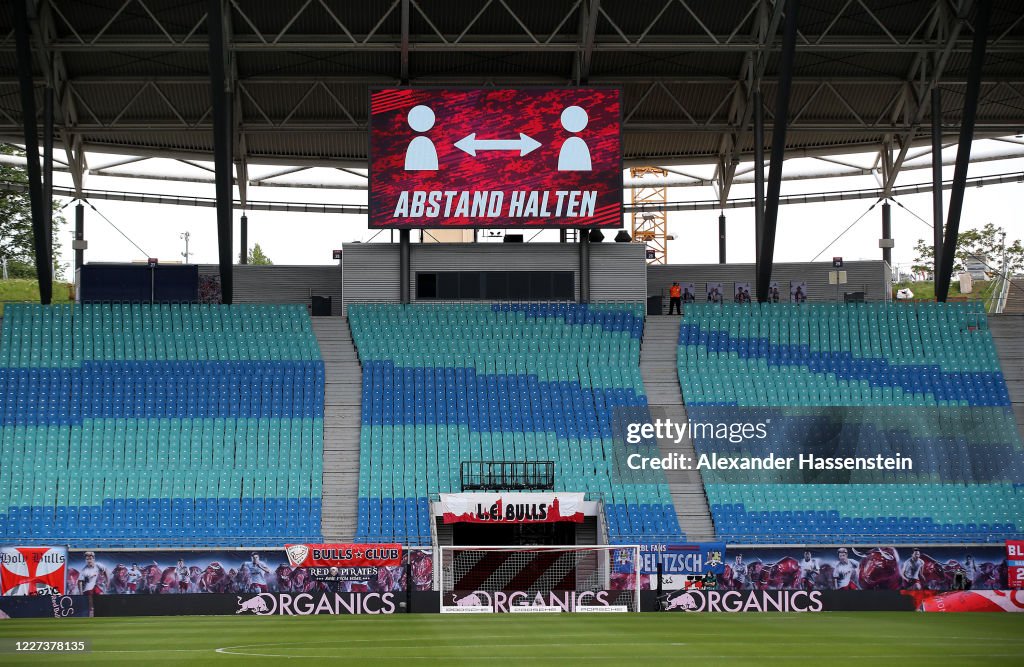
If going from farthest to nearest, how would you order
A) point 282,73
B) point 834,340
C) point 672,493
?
point 282,73
point 834,340
point 672,493

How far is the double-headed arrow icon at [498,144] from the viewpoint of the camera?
145ft

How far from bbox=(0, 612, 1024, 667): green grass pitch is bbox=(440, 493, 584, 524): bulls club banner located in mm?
6552

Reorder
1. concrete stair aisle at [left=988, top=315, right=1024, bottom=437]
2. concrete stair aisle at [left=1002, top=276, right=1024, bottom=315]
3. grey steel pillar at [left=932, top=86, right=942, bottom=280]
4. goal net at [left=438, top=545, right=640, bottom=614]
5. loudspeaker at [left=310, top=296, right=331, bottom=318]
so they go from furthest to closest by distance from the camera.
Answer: concrete stair aisle at [left=1002, top=276, right=1024, bottom=315] → loudspeaker at [left=310, top=296, right=331, bottom=318] → grey steel pillar at [left=932, top=86, right=942, bottom=280] → concrete stair aisle at [left=988, top=315, right=1024, bottom=437] → goal net at [left=438, top=545, right=640, bottom=614]

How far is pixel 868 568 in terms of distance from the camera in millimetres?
33750

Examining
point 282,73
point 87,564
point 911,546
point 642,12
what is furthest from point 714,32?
point 87,564

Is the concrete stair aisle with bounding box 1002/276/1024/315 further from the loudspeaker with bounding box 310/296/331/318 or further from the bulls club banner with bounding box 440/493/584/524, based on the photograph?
the loudspeaker with bounding box 310/296/331/318

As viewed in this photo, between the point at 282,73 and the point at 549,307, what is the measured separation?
1333 cm

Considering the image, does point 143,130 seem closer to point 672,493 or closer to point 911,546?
point 672,493

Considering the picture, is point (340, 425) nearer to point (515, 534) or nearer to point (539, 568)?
point (515, 534)

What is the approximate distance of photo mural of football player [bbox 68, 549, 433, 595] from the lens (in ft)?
106

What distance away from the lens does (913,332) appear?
43.6 metres

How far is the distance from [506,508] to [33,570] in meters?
12.6

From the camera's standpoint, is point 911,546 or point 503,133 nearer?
point 911,546

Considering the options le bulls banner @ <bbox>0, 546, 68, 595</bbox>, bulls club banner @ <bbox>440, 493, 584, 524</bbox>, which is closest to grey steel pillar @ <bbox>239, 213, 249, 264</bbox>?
bulls club banner @ <bbox>440, 493, 584, 524</bbox>
